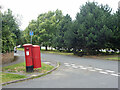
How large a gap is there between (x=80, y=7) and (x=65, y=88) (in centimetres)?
1910

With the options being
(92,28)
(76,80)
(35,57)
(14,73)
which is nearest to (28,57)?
(35,57)

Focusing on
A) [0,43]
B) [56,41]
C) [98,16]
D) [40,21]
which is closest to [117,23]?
[98,16]

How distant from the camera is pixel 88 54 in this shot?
22.4 m

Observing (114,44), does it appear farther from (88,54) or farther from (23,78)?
(23,78)

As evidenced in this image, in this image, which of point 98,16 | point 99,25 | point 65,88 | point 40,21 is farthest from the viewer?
point 40,21

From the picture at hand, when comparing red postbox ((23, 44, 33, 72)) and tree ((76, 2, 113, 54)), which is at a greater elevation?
tree ((76, 2, 113, 54))

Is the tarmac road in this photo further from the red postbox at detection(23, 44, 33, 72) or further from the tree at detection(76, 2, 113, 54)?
the tree at detection(76, 2, 113, 54)

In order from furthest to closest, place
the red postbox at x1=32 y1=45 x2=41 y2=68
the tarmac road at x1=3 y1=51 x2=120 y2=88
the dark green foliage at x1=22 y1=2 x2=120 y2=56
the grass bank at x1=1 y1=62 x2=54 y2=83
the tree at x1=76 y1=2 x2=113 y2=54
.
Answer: the dark green foliage at x1=22 y1=2 x2=120 y2=56, the tree at x1=76 y1=2 x2=113 y2=54, the red postbox at x1=32 y1=45 x2=41 y2=68, the grass bank at x1=1 y1=62 x2=54 y2=83, the tarmac road at x1=3 y1=51 x2=120 y2=88

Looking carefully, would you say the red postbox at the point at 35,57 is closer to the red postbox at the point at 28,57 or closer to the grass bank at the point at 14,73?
the red postbox at the point at 28,57

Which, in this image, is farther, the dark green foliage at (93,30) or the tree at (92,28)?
the dark green foliage at (93,30)

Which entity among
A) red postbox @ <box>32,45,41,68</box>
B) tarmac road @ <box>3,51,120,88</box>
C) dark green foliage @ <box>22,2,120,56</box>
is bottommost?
tarmac road @ <box>3,51,120,88</box>

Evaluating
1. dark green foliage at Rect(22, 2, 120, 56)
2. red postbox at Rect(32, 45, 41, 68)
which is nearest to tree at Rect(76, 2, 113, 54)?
dark green foliage at Rect(22, 2, 120, 56)

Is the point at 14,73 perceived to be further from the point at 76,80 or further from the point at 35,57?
the point at 76,80

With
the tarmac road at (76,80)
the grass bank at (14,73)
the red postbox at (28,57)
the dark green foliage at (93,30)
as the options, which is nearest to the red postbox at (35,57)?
the red postbox at (28,57)
